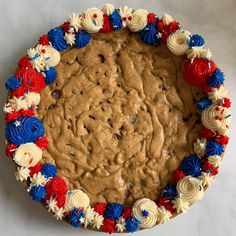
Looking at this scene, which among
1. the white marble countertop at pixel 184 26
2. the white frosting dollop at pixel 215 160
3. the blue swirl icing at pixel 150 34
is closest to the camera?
the white frosting dollop at pixel 215 160

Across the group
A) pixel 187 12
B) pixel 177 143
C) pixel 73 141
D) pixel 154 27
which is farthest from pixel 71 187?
pixel 187 12

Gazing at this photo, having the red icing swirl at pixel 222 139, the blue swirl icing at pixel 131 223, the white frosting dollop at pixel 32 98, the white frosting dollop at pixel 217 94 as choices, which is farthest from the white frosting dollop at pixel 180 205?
the white frosting dollop at pixel 32 98

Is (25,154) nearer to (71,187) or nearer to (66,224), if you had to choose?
(71,187)

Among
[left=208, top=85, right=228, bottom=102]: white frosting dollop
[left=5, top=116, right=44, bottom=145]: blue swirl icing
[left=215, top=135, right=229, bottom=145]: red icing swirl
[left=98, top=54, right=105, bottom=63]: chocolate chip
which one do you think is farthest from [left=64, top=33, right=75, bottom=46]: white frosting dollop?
[left=215, top=135, right=229, bottom=145]: red icing swirl

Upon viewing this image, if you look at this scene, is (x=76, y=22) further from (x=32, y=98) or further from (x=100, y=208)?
(x=100, y=208)

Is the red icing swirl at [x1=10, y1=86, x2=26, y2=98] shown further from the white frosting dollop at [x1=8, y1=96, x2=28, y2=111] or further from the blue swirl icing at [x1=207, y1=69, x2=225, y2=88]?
the blue swirl icing at [x1=207, y1=69, x2=225, y2=88]

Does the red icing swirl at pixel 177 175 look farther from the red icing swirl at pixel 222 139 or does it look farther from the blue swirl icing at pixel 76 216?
the blue swirl icing at pixel 76 216

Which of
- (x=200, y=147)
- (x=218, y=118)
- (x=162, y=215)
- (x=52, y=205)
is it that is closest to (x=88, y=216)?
(x=52, y=205)
